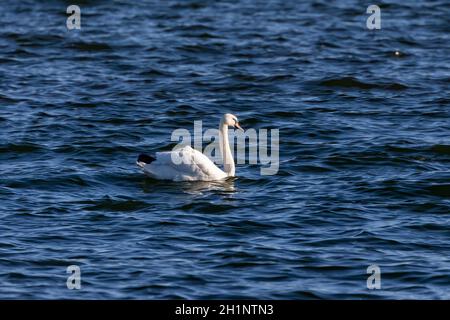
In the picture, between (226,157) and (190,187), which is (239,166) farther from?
(190,187)

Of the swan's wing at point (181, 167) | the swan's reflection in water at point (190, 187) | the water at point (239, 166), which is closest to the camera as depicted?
the water at point (239, 166)

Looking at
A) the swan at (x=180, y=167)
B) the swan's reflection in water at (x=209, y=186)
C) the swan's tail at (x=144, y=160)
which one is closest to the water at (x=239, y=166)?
the swan's reflection in water at (x=209, y=186)

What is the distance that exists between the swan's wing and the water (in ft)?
0.63

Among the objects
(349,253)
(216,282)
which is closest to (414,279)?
(349,253)

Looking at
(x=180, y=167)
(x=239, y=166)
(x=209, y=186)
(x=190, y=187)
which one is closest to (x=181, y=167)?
(x=180, y=167)

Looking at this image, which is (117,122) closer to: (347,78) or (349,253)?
(347,78)

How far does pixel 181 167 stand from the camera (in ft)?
58.6

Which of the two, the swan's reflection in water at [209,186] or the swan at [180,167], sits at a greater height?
the swan at [180,167]

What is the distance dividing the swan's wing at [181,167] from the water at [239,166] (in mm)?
193

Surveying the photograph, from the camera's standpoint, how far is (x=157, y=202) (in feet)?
55.9

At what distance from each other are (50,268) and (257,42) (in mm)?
16115

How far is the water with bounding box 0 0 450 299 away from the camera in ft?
46.4

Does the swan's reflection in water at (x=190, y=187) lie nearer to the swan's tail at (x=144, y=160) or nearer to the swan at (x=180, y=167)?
the swan at (x=180, y=167)

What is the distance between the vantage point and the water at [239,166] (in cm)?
1415
